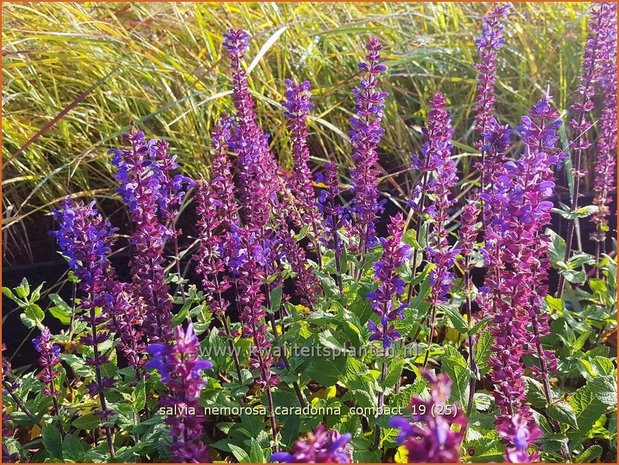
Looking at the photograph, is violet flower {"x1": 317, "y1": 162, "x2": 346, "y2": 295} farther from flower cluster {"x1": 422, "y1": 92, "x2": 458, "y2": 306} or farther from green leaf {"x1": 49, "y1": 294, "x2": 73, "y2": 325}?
green leaf {"x1": 49, "y1": 294, "x2": 73, "y2": 325}

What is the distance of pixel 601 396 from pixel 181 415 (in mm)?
1369

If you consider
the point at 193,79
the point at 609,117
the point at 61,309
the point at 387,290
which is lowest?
the point at 61,309

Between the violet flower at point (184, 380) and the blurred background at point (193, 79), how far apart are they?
212 centimetres

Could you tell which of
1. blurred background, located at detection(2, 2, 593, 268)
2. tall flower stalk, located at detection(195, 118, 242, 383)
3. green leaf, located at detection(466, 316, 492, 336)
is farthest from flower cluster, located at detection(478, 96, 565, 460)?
blurred background, located at detection(2, 2, 593, 268)

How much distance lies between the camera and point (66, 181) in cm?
399

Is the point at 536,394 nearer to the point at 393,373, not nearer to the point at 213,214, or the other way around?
the point at 393,373

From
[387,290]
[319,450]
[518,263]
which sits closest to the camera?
[319,450]

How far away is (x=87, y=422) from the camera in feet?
7.69

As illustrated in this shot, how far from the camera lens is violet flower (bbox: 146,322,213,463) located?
131 cm

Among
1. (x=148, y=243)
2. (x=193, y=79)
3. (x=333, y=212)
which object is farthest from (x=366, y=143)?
(x=193, y=79)

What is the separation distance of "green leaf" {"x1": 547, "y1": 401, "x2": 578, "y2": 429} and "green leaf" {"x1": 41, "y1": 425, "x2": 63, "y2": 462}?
1.65 metres

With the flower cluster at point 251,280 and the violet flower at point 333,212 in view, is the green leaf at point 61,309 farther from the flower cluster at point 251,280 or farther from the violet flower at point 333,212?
the violet flower at point 333,212

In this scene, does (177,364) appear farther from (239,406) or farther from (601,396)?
(601,396)

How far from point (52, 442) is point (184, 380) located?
123 cm
